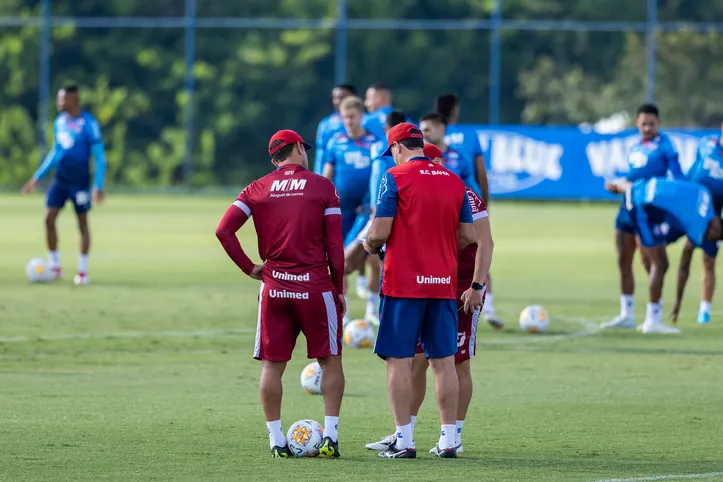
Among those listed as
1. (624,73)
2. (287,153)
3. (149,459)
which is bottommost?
(149,459)

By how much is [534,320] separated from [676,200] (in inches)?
74.7

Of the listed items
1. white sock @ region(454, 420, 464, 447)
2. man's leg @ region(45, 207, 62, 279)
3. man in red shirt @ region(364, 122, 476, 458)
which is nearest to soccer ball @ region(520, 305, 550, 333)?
white sock @ region(454, 420, 464, 447)

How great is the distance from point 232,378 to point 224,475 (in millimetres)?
4046

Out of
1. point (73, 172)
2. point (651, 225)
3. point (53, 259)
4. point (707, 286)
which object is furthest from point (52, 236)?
point (707, 286)

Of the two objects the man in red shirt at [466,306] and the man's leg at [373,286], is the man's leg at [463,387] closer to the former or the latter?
the man in red shirt at [466,306]

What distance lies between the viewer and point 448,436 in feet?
28.5

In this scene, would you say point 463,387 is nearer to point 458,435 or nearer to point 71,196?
point 458,435

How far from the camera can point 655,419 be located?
10242 millimetres

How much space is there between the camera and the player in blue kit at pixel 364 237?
13472 mm

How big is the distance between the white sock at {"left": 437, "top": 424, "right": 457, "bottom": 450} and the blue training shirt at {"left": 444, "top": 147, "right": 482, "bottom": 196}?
225 inches

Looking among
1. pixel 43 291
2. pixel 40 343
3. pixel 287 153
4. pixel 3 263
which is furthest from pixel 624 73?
pixel 287 153

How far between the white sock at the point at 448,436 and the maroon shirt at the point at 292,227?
3.52ft

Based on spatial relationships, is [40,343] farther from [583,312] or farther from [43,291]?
[583,312]

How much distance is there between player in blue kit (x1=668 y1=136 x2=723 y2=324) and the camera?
1588 centimetres
